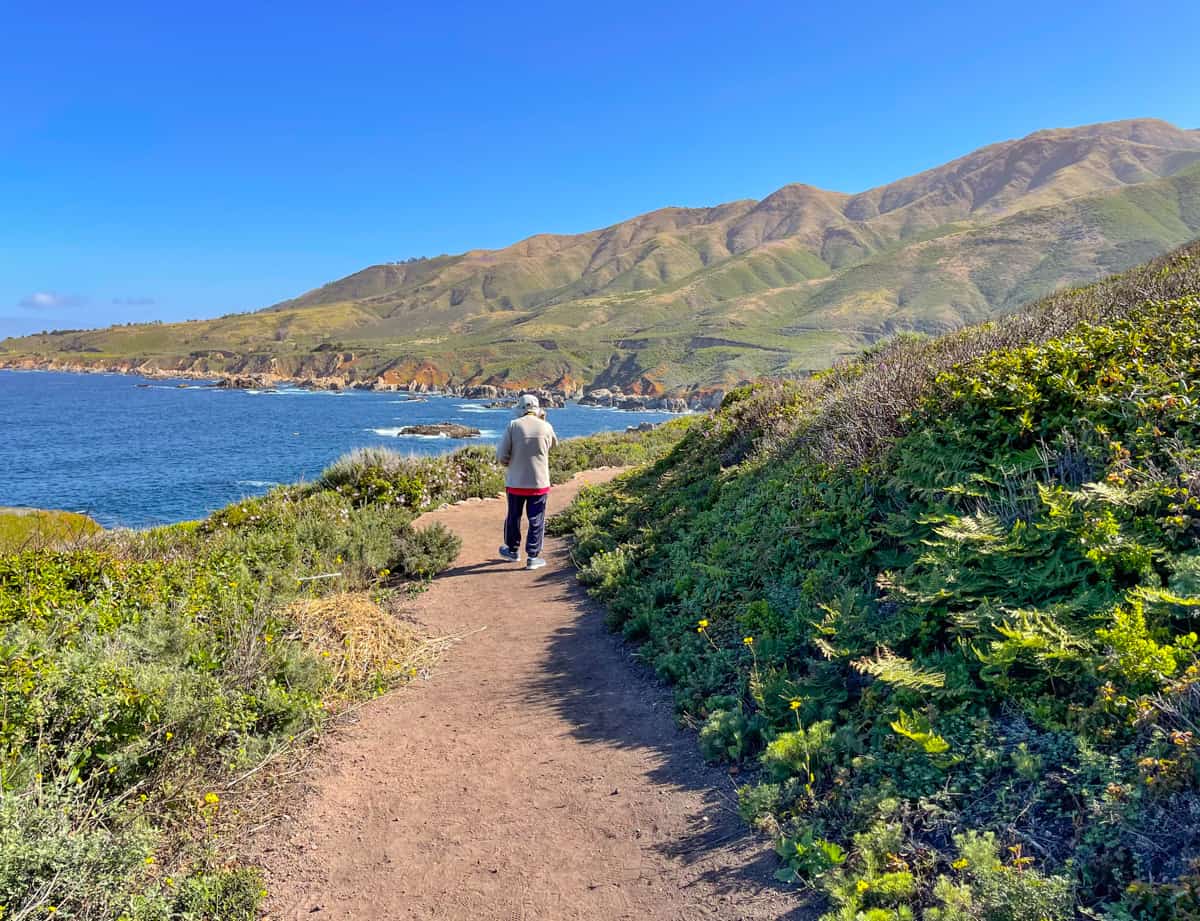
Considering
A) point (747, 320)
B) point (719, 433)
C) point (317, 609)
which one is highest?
point (747, 320)

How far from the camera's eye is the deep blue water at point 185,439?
28425 millimetres

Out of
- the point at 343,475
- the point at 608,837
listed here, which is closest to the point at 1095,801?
the point at 608,837

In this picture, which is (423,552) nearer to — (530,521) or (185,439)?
(530,521)

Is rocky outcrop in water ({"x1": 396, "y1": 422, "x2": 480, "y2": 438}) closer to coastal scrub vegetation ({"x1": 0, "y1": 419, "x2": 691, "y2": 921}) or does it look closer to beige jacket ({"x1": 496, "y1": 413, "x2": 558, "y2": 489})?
coastal scrub vegetation ({"x1": 0, "y1": 419, "x2": 691, "y2": 921})

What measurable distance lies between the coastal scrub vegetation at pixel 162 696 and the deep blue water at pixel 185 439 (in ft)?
33.2

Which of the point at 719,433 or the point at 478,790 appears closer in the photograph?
the point at 478,790

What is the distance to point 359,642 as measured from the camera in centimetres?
574

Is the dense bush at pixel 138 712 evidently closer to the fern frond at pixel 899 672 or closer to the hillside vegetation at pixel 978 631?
the hillside vegetation at pixel 978 631

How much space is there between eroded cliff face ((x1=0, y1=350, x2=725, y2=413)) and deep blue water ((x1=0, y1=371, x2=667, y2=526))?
340 inches

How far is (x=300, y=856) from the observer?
11.3 ft

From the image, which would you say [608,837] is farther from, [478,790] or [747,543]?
[747,543]

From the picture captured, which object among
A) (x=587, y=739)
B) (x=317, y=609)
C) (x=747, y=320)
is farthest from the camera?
(x=747, y=320)

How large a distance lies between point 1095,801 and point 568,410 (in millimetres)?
86284

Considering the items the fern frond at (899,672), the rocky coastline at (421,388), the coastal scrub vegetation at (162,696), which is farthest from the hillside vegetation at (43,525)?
the rocky coastline at (421,388)
